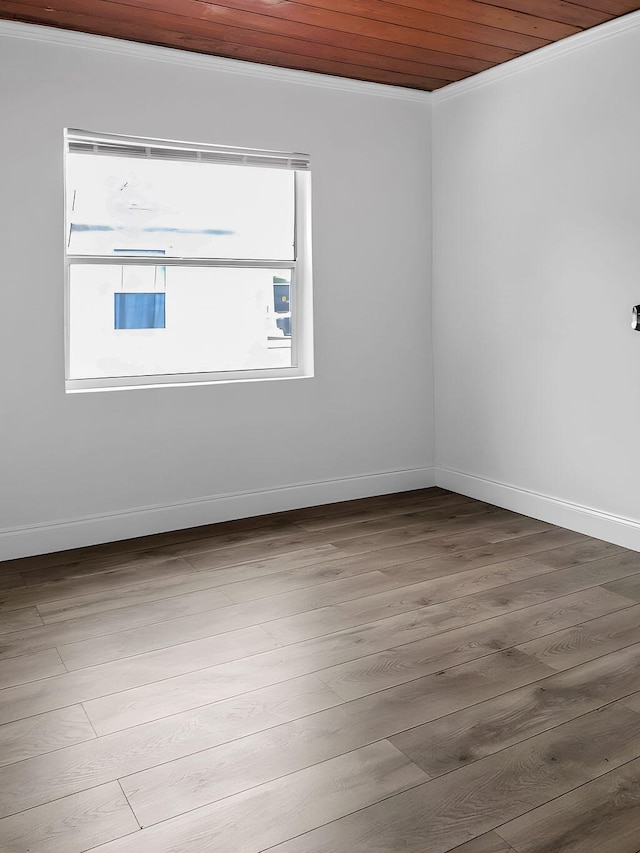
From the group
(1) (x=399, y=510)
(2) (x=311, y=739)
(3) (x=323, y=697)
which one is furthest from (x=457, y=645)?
(1) (x=399, y=510)

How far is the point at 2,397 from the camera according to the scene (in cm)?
358

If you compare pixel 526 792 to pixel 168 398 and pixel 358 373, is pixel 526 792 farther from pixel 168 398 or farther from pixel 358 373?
pixel 358 373

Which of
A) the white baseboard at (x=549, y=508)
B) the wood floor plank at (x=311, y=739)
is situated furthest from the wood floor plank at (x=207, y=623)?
the white baseboard at (x=549, y=508)

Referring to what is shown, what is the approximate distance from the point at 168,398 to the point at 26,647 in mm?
1619

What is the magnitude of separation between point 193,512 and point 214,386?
2.33ft

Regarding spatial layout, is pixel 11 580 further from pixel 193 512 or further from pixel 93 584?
pixel 193 512

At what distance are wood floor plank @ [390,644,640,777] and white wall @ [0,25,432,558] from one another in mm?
2230

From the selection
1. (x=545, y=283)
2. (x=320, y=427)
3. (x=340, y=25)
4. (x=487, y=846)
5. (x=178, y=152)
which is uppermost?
(x=340, y=25)

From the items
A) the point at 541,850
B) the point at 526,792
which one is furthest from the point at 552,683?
the point at 541,850

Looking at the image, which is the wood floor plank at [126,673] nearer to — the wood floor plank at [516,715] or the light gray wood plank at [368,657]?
the light gray wood plank at [368,657]

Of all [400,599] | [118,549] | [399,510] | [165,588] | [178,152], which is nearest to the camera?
[400,599]

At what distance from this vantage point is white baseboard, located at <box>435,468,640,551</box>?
3.71 m

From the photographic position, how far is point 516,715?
2.24 m

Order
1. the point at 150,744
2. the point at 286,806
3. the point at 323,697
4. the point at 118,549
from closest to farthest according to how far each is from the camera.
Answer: the point at 286,806, the point at 150,744, the point at 323,697, the point at 118,549
